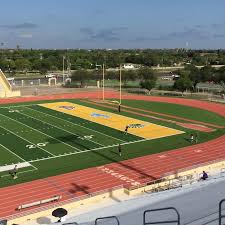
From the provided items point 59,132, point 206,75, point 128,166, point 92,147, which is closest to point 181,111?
point 59,132

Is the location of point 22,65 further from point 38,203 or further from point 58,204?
point 58,204

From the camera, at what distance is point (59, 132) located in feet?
115

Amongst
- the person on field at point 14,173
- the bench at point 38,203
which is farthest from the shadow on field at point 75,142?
the bench at point 38,203

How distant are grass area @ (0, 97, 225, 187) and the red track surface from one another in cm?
94

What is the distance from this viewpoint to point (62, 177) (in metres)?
24.7

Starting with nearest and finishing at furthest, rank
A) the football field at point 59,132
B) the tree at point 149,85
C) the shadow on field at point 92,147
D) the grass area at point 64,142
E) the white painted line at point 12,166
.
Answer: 1. the shadow on field at point 92,147
2. the white painted line at point 12,166
3. the grass area at point 64,142
4. the football field at point 59,132
5. the tree at point 149,85

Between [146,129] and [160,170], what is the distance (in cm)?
1102

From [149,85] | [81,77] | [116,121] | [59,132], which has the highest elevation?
[81,77]

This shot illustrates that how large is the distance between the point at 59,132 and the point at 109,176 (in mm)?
Answer: 11252

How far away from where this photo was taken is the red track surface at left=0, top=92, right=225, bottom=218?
2206 centimetres

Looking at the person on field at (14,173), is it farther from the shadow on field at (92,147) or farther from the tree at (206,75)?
the tree at (206,75)

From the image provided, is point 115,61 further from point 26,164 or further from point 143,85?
point 26,164

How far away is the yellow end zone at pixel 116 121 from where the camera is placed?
35625 millimetres

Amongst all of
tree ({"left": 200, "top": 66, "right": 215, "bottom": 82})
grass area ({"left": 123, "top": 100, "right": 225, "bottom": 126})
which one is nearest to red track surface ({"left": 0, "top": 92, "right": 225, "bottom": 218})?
grass area ({"left": 123, "top": 100, "right": 225, "bottom": 126})
